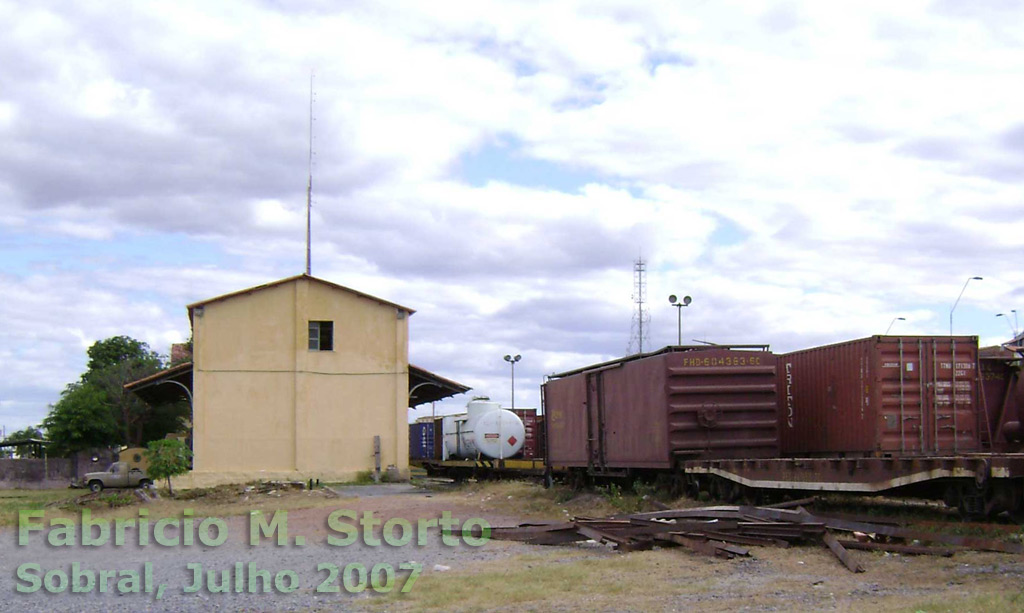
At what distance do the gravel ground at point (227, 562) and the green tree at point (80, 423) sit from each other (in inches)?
1460

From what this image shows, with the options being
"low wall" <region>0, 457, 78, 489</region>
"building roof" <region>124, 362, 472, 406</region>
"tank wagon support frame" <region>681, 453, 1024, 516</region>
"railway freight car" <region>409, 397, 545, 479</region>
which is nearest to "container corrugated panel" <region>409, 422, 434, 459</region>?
"building roof" <region>124, 362, 472, 406</region>

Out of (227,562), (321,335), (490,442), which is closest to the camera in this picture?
(227,562)

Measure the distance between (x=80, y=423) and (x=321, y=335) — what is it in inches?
1028

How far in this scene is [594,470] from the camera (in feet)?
78.2

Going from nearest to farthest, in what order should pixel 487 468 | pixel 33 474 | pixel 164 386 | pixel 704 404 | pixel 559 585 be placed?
pixel 559 585, pixel 704 404, pixel 487 468, pixel 164 386, pixel 33 474

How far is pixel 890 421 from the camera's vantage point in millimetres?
16469

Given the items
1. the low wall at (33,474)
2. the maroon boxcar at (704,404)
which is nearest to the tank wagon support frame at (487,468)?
the maroon boxcar at (704,404)

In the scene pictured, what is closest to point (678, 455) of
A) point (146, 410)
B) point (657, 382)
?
point (657, 382)

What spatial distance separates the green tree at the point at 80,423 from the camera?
182 feet

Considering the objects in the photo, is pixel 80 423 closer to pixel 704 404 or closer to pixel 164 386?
pixel 164 386

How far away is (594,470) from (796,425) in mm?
5563

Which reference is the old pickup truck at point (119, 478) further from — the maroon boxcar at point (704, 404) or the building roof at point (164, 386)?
the maroon boxcar at point (704, 404)

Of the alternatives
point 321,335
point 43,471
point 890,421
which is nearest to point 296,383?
point 321,335

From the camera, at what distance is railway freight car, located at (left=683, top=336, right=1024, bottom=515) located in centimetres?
1480
